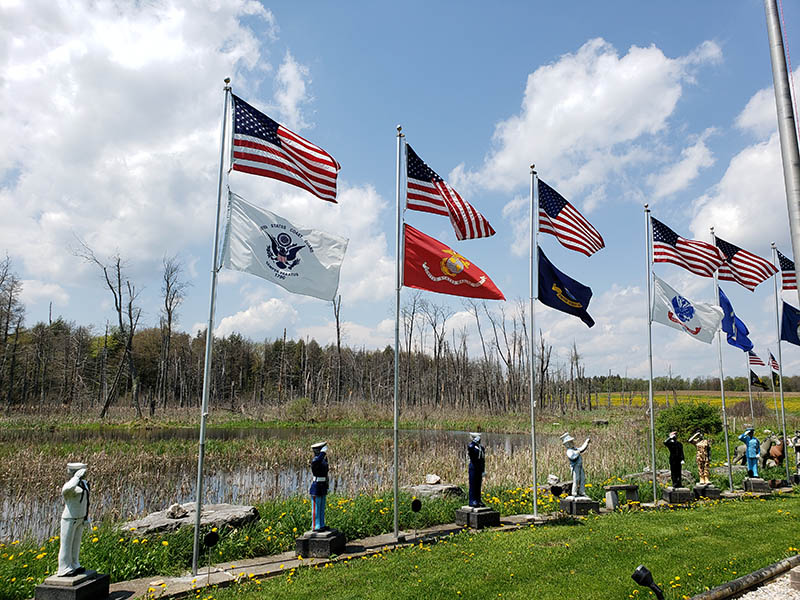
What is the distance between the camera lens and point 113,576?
7.09 m

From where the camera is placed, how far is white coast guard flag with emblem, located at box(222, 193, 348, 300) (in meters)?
7.91

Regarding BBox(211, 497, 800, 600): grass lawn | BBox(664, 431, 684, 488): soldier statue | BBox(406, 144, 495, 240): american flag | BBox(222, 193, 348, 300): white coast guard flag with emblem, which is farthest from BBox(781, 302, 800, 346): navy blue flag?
BBox(222, 193, 348, 300): white coast guard flag with emblem

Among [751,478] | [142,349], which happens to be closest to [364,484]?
[751,478]

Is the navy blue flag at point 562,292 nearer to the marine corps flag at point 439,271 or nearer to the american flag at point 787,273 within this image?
the marine corps flag at point 439,271

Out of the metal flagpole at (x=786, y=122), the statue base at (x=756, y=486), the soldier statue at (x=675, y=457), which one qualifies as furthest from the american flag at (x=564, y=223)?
the statue base at (x=756, y=486)

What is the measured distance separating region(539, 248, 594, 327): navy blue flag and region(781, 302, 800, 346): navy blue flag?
10.2 m

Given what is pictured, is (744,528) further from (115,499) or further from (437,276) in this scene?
(115,499)

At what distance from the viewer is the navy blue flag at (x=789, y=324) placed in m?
17.9

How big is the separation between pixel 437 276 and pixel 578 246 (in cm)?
430

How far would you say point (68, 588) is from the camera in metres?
5.56

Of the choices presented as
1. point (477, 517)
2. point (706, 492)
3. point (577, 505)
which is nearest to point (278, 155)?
point (477, 517)

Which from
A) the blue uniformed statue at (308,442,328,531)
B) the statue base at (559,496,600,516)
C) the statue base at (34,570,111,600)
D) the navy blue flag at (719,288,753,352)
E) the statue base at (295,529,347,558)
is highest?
the navy blue flag at (719,288,753,352)

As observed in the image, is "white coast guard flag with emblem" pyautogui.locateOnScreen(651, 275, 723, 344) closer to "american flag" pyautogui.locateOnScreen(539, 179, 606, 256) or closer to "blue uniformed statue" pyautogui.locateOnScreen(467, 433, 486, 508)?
"american flag" pyautogui.locateOnScreen(539, 179, 606, 256)

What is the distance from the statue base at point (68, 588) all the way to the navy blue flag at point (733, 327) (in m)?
16.7
